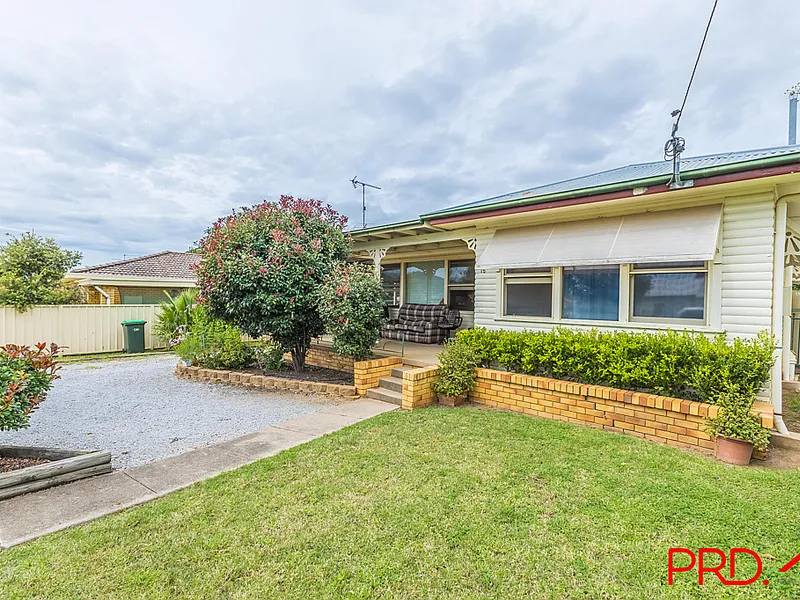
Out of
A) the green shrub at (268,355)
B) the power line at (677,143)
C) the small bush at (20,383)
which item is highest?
the power line at (677,143)

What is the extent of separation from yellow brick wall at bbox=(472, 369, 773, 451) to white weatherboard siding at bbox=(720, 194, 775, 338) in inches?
45.5

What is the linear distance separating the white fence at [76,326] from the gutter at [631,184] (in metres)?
11.7

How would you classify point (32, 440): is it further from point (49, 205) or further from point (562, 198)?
point (49, 205)

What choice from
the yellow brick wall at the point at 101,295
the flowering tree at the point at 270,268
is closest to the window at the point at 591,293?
the flowering tree at the point at 270,268

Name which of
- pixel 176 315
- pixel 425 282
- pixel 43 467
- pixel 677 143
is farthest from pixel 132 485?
pixel 176 315

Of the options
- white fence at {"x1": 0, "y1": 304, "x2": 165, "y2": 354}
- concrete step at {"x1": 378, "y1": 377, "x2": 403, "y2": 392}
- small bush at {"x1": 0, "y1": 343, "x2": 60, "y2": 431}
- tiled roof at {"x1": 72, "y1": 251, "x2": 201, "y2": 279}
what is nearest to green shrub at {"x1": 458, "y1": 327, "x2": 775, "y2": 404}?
concrete step at {"x1": 378, "y1": 377, "x2": 403, "y2": 392}

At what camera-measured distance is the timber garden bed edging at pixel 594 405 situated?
4672 millimetres

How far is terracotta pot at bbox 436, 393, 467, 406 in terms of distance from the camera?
254 inches

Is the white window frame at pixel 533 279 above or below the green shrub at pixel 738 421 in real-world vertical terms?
above

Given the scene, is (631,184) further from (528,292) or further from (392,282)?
(392,282)

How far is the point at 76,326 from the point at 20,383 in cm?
1116

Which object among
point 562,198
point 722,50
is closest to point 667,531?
point 562,198

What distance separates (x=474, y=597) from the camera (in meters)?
2.29

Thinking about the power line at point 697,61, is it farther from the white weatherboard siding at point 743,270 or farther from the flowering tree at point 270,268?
the flowering tree at point 270,268
